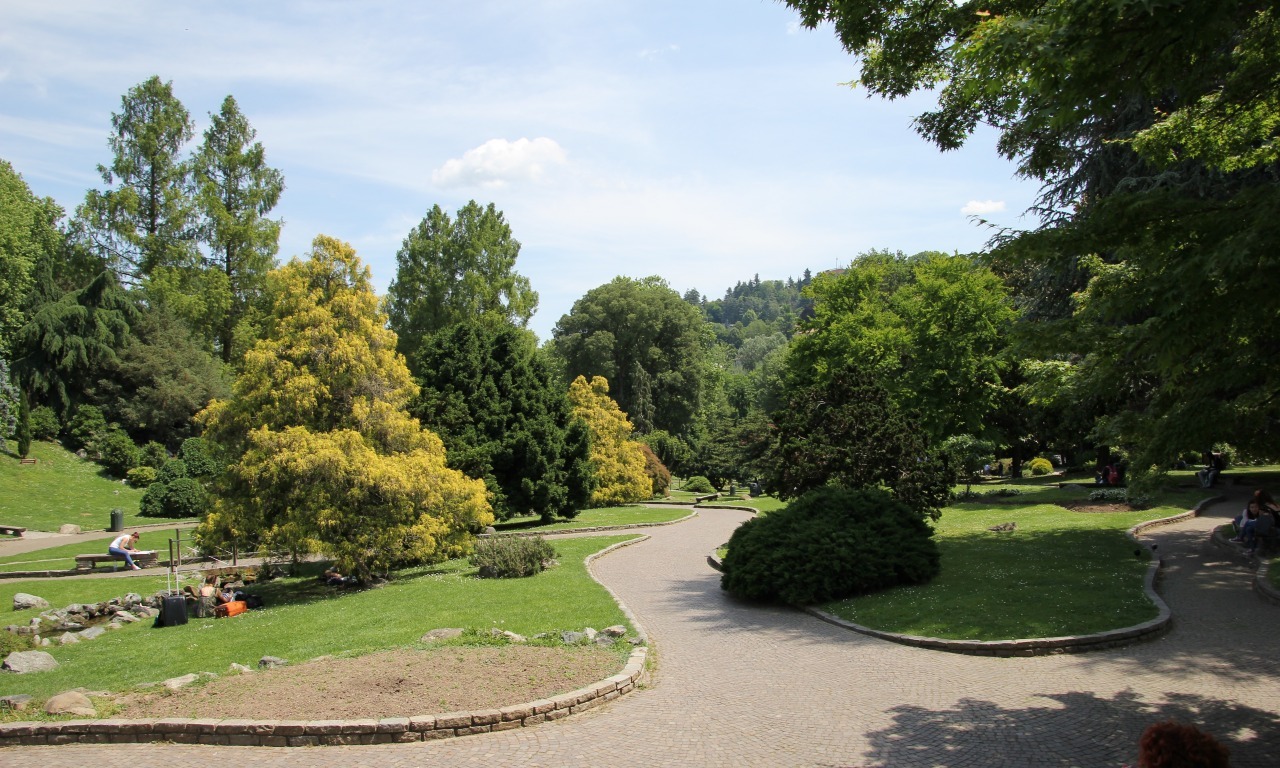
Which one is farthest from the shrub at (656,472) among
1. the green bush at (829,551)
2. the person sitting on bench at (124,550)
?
the green bush at (829,551)

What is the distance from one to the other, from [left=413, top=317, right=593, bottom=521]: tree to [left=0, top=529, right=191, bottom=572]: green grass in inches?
387

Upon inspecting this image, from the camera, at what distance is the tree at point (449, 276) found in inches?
1924

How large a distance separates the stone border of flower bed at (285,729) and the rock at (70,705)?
0.29 meters

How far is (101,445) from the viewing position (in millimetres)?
41562

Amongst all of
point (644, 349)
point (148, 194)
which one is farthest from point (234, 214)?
point (644, 349)

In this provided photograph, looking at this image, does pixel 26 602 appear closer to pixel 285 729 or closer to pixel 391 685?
pixel 391 685

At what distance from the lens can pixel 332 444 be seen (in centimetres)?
1755

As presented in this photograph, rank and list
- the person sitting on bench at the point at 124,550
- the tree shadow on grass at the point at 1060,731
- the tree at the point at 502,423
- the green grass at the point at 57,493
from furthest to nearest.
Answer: the green grass at the point at 57,493 → the tree at the point at 502,423 → the person sitting on bench at the point at 124,550 → the tree shadow on grass at the point at 1060,731

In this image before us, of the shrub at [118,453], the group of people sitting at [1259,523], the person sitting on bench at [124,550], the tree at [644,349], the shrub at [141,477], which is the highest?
the tree at [644,349]

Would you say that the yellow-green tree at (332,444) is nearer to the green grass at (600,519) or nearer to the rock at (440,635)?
the rock at (440,635)

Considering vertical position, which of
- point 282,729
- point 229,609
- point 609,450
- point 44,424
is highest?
point 44,424

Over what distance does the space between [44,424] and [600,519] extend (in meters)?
31.3

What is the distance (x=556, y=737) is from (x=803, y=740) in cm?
243

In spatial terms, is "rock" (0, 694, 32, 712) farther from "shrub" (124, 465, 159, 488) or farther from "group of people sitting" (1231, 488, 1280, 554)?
"shrub" (124, 465, 159, 488)
